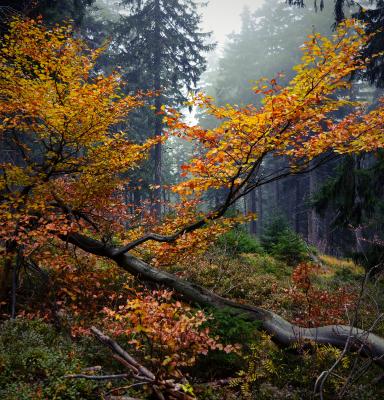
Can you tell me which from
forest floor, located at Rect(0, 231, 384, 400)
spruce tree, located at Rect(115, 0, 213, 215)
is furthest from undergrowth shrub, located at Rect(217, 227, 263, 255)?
spruce tree, located at Rect(115, 0, 213, 215)

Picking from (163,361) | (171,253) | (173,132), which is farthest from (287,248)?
(163,361)

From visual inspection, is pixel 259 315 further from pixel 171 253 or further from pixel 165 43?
pixel 165 43

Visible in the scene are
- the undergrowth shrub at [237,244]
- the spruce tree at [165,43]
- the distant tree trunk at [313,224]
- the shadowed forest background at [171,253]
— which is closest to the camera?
the shadowed forest background at [171,253]

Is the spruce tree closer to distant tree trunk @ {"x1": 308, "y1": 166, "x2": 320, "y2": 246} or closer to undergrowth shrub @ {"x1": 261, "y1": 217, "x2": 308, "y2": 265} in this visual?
undergrowth shrub @ {"x1": 261, "y1": 217, "x2": 308, "y2": 265}

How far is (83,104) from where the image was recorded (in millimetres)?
6023

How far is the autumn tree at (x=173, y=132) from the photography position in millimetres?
4730

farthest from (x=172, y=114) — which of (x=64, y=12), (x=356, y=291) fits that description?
(x=64, y=12)

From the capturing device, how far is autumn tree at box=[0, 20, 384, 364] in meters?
4.73

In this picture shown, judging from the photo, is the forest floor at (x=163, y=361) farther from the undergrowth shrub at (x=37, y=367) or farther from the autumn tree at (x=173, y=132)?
the autumn tree at (x=173, y=132)

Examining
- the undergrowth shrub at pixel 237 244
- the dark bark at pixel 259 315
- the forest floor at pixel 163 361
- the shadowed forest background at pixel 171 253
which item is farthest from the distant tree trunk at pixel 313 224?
the dark bark at pixel 259 315

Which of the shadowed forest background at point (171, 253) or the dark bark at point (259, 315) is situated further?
the dark bark at point (259, 315)

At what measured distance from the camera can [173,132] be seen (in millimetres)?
5145

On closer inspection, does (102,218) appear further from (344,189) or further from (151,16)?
(151,16)

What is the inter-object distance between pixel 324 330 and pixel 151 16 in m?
21.1
